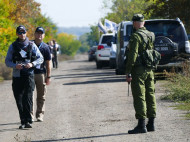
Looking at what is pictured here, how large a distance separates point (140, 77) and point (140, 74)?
0.05 m

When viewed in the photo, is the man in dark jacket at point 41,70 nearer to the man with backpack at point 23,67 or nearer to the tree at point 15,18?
the man with backpack at point 23,67

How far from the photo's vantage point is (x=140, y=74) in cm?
912

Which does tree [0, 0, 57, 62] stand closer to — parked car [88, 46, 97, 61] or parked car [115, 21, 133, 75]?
parked car [115, 21, 133, 75]

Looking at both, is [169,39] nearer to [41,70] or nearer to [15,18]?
[41,70]

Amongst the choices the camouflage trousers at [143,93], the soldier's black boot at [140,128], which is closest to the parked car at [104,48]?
the camouflage trousers at [143,93]

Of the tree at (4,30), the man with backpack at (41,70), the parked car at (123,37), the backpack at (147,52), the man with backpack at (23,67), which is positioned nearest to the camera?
the backpack at (147,52)

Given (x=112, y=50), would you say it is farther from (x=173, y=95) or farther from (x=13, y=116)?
(x=13, y=116)

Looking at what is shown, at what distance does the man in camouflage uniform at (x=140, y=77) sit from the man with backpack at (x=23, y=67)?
1997 millimetres

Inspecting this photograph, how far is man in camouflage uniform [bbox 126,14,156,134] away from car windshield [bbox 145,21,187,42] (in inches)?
361

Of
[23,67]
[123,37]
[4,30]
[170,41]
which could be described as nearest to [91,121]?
[23,67]

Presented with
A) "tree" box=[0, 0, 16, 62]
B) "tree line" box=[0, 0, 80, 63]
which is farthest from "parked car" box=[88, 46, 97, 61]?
"tree" box=[0, 0, 16, 62]

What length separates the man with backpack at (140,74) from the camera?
9.03 meters

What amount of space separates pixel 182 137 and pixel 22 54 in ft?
11.0

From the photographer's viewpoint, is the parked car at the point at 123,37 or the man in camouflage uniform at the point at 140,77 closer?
the man in camouflage uniform at the point at 140,77
